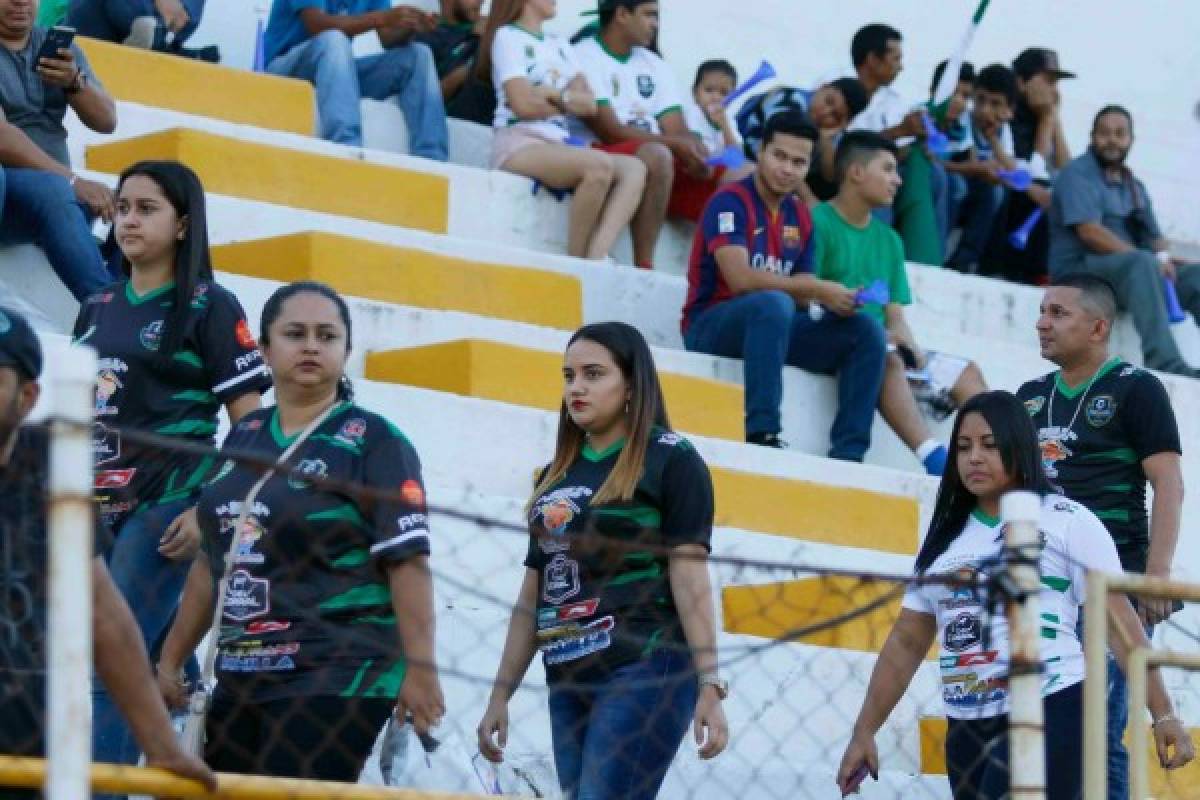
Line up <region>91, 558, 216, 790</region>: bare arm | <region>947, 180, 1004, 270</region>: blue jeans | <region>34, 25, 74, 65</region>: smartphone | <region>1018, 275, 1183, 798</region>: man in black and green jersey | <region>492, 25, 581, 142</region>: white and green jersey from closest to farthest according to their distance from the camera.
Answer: <region>91, 558, 216, 790</region>: bare arm, <region>1018, 275, 1183, 798</region>: man in black and green jersey, <region>34, 25, 74, 65</region>: smartphone, <region>492, 25, 581, 142</region>: white and green jersey, <region>947, 180, 1004, 270</region>: blue jeans

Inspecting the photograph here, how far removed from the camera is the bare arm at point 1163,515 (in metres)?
6.79

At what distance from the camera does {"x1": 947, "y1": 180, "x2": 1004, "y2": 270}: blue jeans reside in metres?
12.3

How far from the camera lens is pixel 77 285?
774cm

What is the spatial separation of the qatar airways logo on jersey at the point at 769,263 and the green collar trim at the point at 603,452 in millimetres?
3586

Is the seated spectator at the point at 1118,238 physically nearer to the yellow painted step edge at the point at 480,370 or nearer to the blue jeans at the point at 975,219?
the blue jeans at the point at 975,219

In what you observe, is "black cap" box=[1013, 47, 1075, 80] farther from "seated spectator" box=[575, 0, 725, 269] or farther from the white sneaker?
the white sneaker

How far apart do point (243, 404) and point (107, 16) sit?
4.58 metres

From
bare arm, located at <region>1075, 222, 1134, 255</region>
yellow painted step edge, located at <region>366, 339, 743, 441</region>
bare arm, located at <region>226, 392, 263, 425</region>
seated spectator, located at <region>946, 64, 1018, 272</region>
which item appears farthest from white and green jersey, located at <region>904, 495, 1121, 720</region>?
seated spectator, located at <region>946, 64, 1018, 272</region>

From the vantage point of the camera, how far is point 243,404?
6242 millimetres

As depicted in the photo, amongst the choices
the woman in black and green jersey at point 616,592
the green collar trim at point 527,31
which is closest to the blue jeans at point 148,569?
the woman in black and green jersey at point 616,592

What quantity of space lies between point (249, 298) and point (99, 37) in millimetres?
2519

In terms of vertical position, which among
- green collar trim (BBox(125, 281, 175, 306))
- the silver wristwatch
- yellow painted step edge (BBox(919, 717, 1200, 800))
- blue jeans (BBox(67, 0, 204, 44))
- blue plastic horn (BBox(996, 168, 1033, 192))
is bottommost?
yellow painted step edge (BBox(919, 717, 1200, 800))

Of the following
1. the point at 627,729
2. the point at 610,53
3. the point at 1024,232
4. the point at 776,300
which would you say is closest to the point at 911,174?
the point at 1024,232

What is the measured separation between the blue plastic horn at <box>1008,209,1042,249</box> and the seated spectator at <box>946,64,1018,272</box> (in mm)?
124
